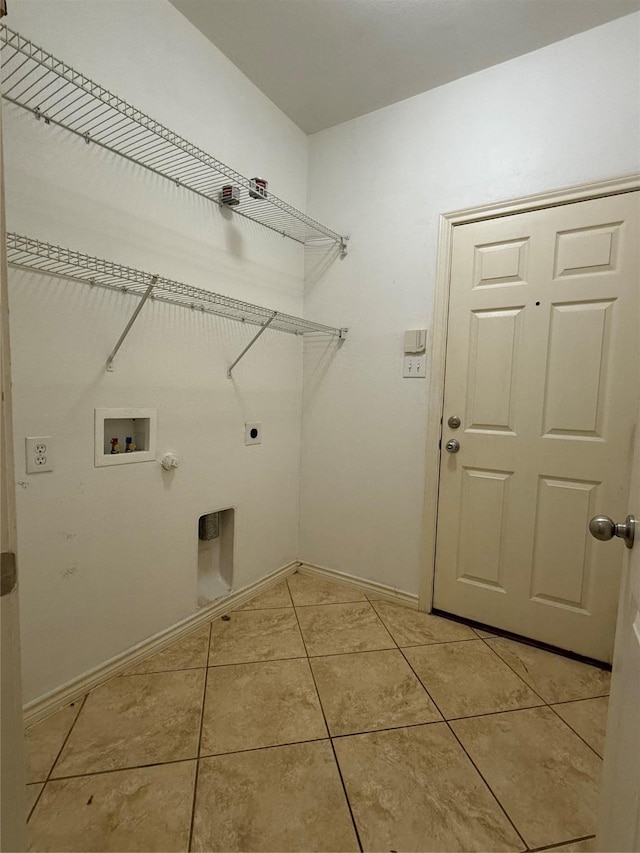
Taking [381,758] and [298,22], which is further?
[298,22]

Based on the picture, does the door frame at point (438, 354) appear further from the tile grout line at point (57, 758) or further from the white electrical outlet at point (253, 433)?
the tile grout line at point (57, 758)

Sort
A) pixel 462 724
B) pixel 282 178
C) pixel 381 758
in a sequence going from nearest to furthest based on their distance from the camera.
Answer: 1. pixel 381 758
2. pixel 462 724
3. pixel 282 178

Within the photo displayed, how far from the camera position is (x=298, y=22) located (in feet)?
5.32

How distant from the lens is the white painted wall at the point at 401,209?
1597 millimetres

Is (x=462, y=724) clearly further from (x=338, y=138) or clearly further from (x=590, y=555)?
(x=338, y=138)

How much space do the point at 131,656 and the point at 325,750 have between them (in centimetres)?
86

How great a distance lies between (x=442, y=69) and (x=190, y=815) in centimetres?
297

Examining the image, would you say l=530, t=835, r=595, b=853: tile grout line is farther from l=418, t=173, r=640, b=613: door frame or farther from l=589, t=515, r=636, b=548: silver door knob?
l=418, t=173, r=640, b=613: door frame

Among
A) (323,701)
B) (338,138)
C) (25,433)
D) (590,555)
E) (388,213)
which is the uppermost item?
(338,138)

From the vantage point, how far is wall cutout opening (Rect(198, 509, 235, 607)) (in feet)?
6.48

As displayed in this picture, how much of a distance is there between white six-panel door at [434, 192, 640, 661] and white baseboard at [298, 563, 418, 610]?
185mm

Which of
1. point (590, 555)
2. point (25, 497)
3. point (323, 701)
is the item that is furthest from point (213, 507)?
point (590, 555)

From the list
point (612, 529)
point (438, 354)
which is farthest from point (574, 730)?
point (438, 354)

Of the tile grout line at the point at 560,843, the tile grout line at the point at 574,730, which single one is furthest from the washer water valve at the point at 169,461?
the tile grout line at the point at 574,730
